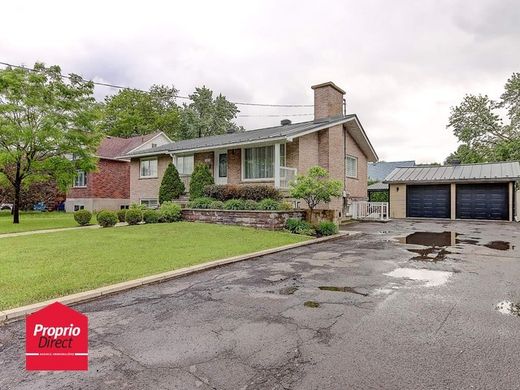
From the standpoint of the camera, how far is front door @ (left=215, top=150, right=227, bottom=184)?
18.5m

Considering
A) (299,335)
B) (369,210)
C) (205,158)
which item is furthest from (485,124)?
(299,335)

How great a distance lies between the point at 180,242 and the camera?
378 inches

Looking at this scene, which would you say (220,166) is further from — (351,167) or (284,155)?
(351,167)

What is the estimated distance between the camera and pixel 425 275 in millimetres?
6234

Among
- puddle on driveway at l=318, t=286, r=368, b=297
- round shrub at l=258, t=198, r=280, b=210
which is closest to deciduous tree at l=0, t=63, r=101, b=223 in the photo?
round shrub at l=258, t=198, r=280, b=210

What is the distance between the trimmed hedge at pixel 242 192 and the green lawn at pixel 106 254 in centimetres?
240

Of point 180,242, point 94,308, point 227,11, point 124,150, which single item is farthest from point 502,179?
point 124,150

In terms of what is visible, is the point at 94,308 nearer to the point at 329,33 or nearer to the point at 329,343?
the point at 329,343

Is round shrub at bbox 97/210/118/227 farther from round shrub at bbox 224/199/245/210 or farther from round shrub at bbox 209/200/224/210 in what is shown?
round shrub at bbox 224/199/245/210

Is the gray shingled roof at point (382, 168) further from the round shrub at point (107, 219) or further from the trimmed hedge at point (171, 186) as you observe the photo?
the round shrub at point (107, 219)

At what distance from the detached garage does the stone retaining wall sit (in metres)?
12.8

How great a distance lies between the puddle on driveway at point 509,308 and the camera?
425cm

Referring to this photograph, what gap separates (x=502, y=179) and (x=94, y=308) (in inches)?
882

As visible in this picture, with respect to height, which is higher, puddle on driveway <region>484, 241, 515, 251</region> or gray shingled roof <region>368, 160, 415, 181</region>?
gray shingled roof <region>368, 160, 415, 181</region>
